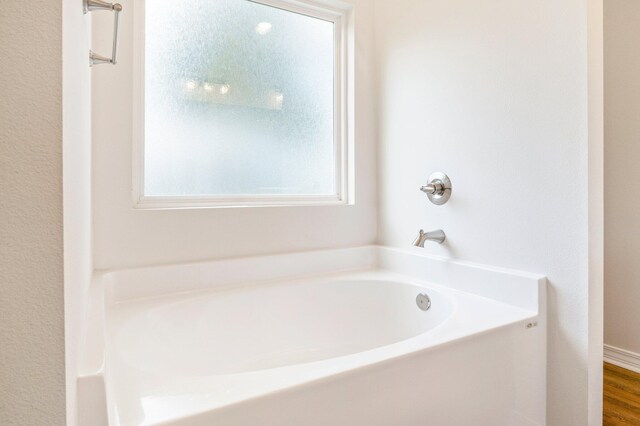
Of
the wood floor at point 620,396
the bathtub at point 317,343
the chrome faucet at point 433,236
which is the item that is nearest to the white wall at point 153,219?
the bathtub at point 317,343

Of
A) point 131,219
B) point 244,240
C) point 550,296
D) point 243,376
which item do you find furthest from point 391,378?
point 131,219

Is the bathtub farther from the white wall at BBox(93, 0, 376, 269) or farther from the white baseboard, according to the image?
the white baseboard

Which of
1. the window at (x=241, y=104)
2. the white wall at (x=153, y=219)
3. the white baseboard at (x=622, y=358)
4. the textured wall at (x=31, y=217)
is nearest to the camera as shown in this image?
the textured wall at (x=31, y=217)

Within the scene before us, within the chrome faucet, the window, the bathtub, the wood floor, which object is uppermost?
the window

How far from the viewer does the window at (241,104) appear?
169 centimetres

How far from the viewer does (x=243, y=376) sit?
0.90 meters

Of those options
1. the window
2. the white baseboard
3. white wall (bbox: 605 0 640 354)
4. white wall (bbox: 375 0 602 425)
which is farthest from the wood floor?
the window

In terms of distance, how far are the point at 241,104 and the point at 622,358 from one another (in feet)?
8.06

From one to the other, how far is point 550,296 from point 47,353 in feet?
4.70

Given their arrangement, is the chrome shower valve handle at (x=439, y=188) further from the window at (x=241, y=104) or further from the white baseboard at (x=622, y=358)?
the white baseboard at (x=622, y=358)

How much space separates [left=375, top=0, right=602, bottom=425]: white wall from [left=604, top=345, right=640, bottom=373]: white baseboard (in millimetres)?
1129

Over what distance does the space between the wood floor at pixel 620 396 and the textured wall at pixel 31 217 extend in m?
1.86

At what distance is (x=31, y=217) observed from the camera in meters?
0.47

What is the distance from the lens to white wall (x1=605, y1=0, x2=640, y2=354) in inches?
83.0
